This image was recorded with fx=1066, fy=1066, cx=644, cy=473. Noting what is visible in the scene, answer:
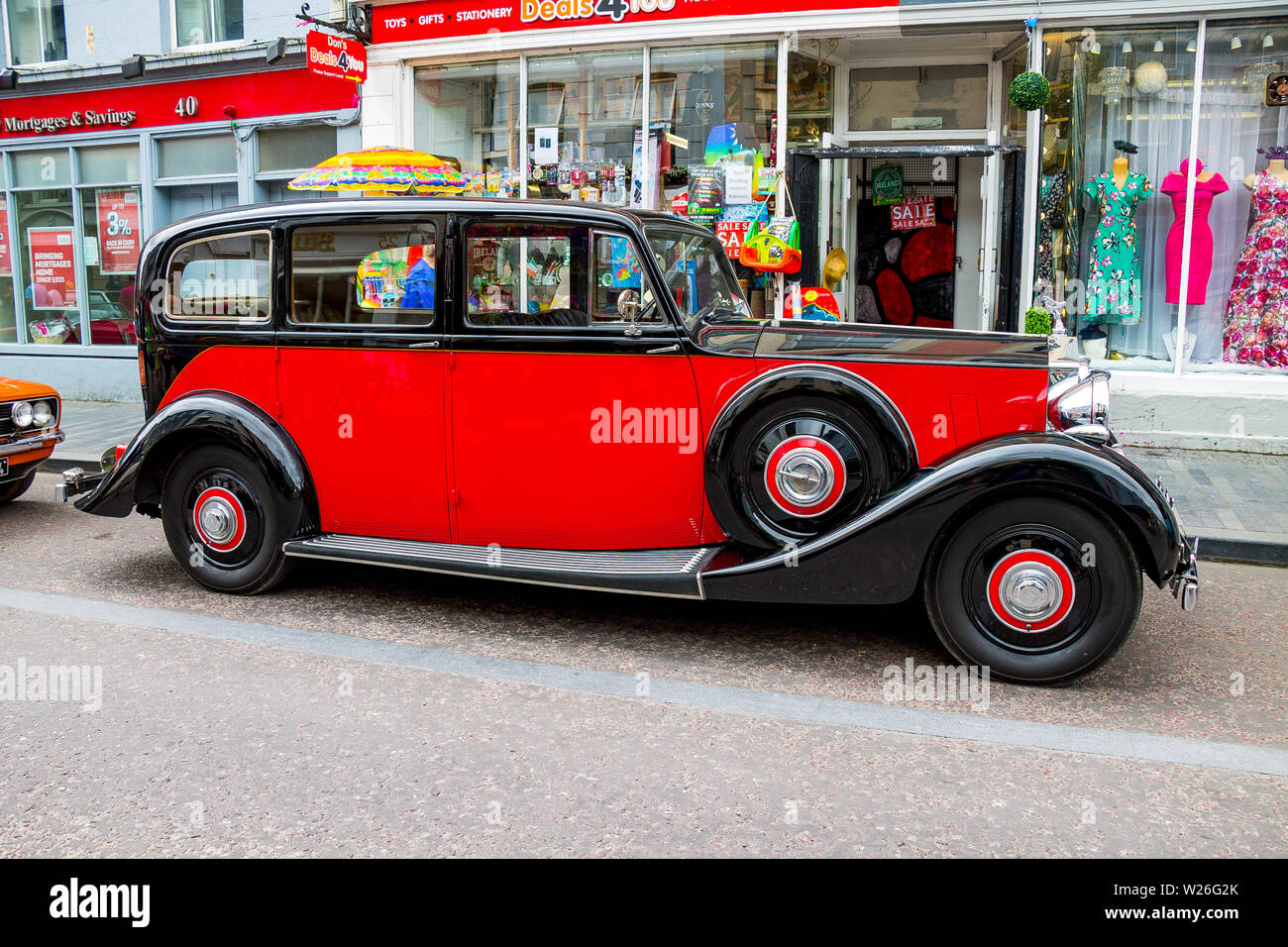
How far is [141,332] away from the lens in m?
5.67

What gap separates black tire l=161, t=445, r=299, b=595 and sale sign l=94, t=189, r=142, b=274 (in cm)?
875

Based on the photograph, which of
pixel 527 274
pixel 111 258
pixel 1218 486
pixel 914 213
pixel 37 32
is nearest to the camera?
pixel 527 274

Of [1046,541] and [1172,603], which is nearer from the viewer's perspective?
[1046,541]

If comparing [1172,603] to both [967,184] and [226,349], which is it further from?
[967,184]

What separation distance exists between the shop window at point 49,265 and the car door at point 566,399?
10603 mm

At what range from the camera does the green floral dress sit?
933cm

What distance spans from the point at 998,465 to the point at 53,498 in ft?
23.1

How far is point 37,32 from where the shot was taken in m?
13.4

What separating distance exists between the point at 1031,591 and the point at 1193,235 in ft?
21.1

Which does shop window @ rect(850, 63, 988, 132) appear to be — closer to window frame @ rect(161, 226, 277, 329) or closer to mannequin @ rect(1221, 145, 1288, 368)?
mannequin @ rect(1221, 145, 1288, 368)

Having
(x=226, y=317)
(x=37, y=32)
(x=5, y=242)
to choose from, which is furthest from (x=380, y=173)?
(x=5, y=242)

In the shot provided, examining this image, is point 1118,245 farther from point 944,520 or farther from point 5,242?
point 5,242

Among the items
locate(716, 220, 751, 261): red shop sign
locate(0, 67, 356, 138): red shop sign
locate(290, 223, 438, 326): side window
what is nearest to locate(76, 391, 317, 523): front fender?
locate(290, 223, 438, 326): side window
